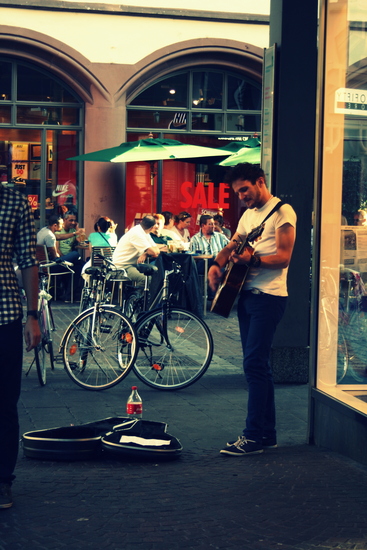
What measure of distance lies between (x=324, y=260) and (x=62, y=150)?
37.2ft

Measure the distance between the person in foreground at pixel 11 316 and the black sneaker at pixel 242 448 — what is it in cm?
161

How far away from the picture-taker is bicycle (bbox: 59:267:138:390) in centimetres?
808

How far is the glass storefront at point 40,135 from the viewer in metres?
16.4

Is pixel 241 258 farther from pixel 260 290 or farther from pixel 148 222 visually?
pixel 148 222

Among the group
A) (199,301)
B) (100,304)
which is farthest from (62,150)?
(100,304)

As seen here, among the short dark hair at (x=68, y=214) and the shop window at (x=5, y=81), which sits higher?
the shop window at (x=5, y=81)

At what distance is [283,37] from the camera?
26.0ft

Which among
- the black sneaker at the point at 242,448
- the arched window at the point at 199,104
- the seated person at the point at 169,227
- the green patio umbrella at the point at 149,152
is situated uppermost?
the arched window at the point at 199,104

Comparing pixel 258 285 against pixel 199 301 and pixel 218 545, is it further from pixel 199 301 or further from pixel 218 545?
pixel 199 301

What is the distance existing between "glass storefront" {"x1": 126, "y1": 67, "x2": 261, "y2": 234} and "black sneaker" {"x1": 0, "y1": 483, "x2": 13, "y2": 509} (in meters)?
12.5

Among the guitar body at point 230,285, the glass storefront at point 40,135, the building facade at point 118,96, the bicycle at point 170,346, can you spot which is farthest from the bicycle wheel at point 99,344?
the glass storefront at point 40,135

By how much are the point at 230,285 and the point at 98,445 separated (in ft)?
4.44

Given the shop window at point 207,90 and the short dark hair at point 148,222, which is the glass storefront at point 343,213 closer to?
the short dark hair at point 148,222

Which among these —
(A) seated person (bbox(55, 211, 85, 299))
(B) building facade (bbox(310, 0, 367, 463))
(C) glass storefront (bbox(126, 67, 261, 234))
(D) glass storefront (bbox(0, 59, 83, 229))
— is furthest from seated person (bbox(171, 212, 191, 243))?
(B) building facade (bbox(310, 0, 367, 463))
